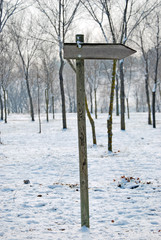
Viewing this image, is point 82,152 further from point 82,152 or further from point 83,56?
point 83,56

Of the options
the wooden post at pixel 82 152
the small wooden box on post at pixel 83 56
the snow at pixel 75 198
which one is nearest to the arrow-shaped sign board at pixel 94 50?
the small wooden box on post at pixel 83 56

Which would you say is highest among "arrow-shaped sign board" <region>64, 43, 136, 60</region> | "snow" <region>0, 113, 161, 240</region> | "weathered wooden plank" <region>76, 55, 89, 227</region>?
"arrow-shaped sign board" <region>64, 43, 136, 60</region>

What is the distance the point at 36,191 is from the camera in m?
4.94

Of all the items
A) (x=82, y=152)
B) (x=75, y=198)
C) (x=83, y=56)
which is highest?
(x=83, y=56)

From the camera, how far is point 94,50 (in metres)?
3.17

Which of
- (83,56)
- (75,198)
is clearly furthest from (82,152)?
(75,198)

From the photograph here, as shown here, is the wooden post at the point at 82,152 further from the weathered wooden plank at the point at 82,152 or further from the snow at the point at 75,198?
the snow at the point at 75,198

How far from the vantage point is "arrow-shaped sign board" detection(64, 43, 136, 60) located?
3.08m

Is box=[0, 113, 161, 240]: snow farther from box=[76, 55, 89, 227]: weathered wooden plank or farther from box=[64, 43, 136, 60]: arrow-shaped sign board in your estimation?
box=[64, 43, 136, 60]: arrow-shaped sign board

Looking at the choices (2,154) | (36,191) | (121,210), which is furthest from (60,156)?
(121,210)

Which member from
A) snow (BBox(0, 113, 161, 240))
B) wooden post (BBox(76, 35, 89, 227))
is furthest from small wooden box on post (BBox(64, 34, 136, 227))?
snow (BBox(0, 113, 161, 240))

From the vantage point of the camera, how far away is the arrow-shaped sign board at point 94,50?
308 centimetres

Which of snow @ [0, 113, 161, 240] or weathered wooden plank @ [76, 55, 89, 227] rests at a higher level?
weathered wooden plank @ [76, 55, 89, 227]

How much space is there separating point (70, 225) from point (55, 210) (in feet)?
2.00
